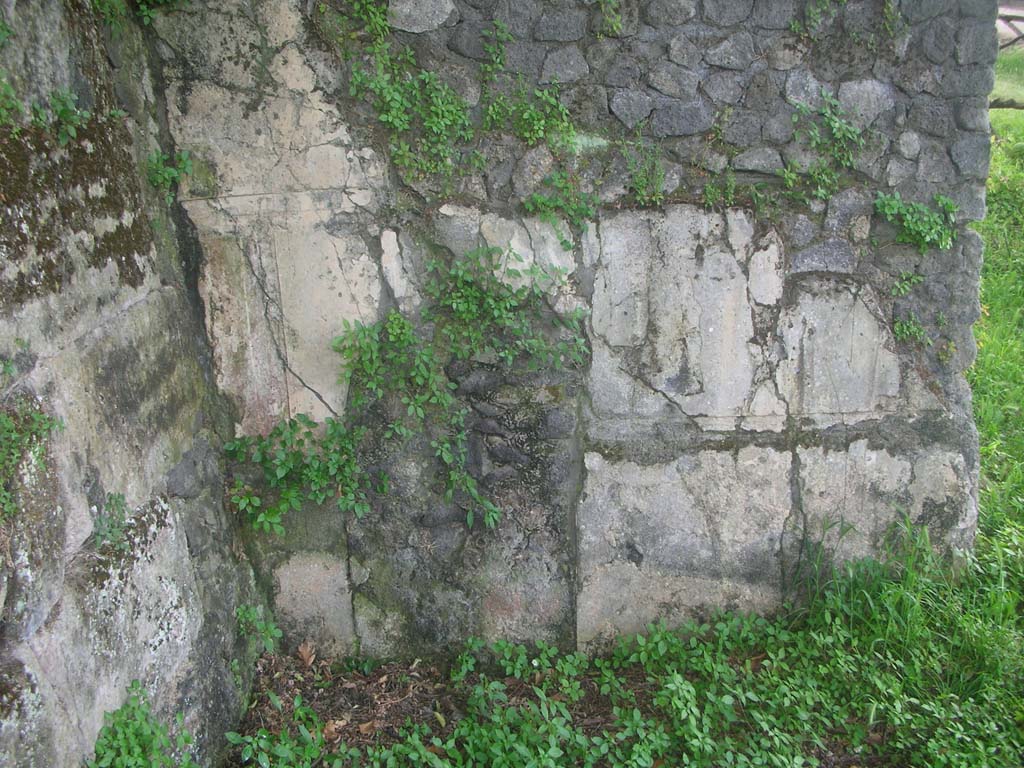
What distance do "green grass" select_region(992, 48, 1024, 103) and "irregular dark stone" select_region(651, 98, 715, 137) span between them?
14.3 feet

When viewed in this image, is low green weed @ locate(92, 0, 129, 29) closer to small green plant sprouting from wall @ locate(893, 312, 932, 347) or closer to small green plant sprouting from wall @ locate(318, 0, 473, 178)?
small green plant sprouting from wall @ locate(318, 0, 473, 178)

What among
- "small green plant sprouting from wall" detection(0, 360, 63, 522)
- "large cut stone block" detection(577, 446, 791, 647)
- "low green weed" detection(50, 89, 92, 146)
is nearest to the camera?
"small green plant sprouting from wall" detection(0, 360, 63, 522)

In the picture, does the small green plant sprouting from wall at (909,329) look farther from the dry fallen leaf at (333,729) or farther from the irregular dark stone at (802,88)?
the dry fallen leaf at (333,729)

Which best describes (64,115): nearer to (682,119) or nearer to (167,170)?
(167,170)

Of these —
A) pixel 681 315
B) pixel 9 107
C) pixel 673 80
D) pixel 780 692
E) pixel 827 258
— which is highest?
pixel 673 80

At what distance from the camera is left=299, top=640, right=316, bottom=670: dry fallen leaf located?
8.63ft

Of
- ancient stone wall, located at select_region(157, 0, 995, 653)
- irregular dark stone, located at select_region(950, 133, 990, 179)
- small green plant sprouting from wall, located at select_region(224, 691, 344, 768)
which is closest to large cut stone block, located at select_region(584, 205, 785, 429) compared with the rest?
ancient stone wall, located at select_region(157, 0, 995, 653)

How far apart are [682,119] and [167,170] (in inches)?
61.0

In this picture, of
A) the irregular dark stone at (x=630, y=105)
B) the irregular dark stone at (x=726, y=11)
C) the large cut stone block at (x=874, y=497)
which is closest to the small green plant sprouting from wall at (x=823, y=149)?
the irregular dark stone at (x=726, y=11)

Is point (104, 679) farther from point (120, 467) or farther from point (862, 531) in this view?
point (862, 531)

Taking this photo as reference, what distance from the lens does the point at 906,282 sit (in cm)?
249

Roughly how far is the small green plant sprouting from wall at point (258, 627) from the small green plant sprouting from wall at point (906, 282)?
2357mm

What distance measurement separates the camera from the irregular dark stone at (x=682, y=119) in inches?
91.9

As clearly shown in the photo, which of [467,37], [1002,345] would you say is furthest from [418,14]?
[1002,345]
